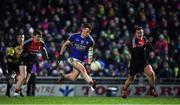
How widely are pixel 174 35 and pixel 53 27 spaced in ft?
19.7

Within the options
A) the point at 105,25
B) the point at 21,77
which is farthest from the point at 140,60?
the point at 105,25

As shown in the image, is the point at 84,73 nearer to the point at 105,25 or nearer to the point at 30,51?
the point at 30,51

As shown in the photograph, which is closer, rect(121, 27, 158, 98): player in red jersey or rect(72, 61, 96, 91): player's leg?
rect(72, 61, 96, 91): player's leg

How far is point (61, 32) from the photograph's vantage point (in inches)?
1054

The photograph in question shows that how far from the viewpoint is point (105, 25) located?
2773 centimetres

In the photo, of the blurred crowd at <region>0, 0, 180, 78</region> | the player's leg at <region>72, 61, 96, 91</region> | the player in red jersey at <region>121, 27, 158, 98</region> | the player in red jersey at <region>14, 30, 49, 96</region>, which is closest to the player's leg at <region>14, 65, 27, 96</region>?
the player in red jersey at <region>14, 30, 49, 96</region>

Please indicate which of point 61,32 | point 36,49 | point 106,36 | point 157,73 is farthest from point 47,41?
point 36,49

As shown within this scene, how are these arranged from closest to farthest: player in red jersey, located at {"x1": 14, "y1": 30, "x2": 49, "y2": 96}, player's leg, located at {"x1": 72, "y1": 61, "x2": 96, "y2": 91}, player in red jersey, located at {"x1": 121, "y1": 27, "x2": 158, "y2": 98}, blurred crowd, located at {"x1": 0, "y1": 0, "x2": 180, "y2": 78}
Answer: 1. player's leg, located at {"x1": 72, "y1": 61, "x2": 96, "y2": 91}
2. player in red jersey, located at {"x1": 121, "y1": 27, "x2": 158, "y2": 98}
3. player in red jersey, located at {"x1": 14, "y1": 30, "x2": 49, "y2": 96}
4. blurred crowd, located at {"x1": 0, "y1": 0, "x2": 180, "y2": 78}

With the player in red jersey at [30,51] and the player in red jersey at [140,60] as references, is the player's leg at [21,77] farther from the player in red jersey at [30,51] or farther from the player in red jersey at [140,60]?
the player in red jersey at [140,60]

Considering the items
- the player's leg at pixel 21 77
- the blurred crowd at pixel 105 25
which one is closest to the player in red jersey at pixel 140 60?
the player's leg at pixel 21 77

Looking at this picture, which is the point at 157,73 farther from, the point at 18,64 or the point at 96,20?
the point at 18,64

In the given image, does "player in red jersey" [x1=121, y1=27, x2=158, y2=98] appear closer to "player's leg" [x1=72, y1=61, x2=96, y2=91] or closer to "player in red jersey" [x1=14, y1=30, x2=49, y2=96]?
"player's leg" [x1=72, y1=61, x2=96, y2=91]

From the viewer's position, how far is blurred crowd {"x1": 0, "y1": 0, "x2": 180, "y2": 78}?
25656mm

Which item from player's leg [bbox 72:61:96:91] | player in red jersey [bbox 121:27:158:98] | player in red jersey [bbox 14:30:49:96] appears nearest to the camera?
player's leg [bbox 72:61:96:91]
